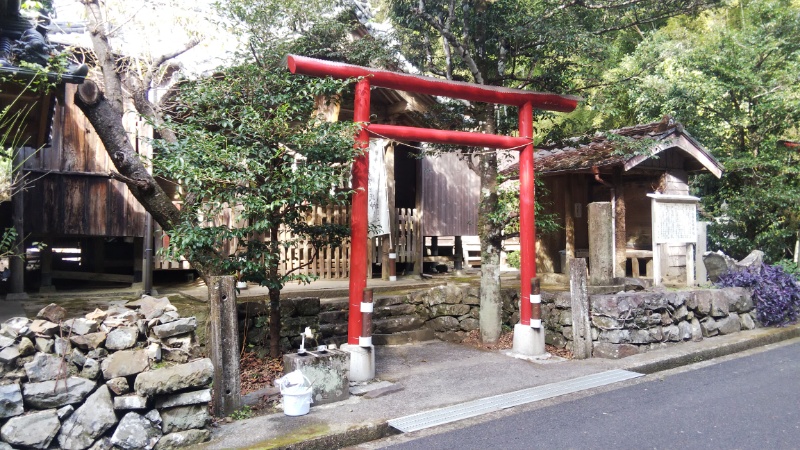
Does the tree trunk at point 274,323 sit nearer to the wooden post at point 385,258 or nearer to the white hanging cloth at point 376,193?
the white hanging cloth at point 376,193

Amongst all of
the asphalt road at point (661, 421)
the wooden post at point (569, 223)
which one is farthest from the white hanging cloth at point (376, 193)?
the wooden post at point (569, 223)

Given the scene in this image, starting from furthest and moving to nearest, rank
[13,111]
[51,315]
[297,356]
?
[13,111]
[297,356]
[51,315]

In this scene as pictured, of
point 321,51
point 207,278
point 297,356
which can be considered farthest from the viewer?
point 321,51

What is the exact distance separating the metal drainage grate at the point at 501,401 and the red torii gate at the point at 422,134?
1.45 m

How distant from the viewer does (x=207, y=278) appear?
6.85m

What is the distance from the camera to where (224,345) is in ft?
19.8

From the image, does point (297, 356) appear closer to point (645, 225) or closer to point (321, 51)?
point (321, 51)

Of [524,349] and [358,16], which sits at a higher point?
[358,16]

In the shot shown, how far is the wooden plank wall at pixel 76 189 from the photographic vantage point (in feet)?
32.5

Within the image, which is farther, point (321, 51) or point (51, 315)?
point (321, 51)

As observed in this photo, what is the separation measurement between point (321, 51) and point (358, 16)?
3.68 feet

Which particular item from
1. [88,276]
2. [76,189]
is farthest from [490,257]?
[88,276]

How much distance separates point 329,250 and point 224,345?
22.5 ft

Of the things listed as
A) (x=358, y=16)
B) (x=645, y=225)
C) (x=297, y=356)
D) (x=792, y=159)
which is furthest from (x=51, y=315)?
(x=792, y=159)
